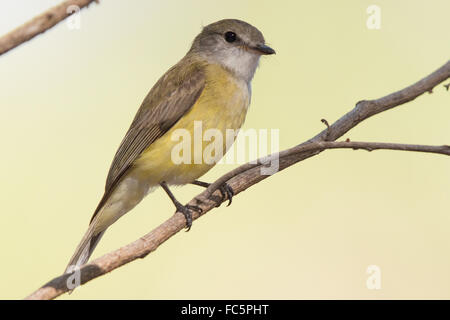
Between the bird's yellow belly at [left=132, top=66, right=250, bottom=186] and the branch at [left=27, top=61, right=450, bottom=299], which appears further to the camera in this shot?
the bird's yellow belly at [left=132, top=66, right=250, bottom=186]

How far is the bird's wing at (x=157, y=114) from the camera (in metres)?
3.87

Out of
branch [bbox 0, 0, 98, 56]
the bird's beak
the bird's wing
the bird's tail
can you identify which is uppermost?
the bird's beak

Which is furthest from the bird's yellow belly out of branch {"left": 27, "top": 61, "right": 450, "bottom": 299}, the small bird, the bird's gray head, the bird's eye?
the bird's eye

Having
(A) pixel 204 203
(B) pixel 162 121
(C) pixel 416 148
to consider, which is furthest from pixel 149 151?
(C) pixel 416 148

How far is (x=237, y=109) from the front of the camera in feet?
12.8

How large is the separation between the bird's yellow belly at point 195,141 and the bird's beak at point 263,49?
442 millimetres

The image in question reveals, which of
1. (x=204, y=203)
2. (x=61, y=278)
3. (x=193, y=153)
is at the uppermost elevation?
(x=193, y=153)

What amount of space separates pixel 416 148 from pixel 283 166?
0.76 m

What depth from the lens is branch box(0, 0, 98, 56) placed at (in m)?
1.26

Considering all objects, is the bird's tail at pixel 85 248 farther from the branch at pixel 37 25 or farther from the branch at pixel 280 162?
the branch at pixel 37 25

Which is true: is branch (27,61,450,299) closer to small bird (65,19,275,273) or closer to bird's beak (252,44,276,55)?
small bird (65,19,275,273)

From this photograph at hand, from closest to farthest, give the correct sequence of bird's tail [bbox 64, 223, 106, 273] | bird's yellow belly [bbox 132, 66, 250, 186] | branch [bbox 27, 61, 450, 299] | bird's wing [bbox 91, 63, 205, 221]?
branch [bbox 27, 61, 450, 299] < bird's tail [bbox 64, 223, 106, 273] < bird's yellow belly [bbox 132, 66, 250, 186] < bird's wing [bbox 91, 63, 205, 221]

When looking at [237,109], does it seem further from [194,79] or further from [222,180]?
[222,180]

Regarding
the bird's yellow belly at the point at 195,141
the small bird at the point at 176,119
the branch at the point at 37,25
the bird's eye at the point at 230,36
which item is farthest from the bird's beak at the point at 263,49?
the branch at the point at 37,25
